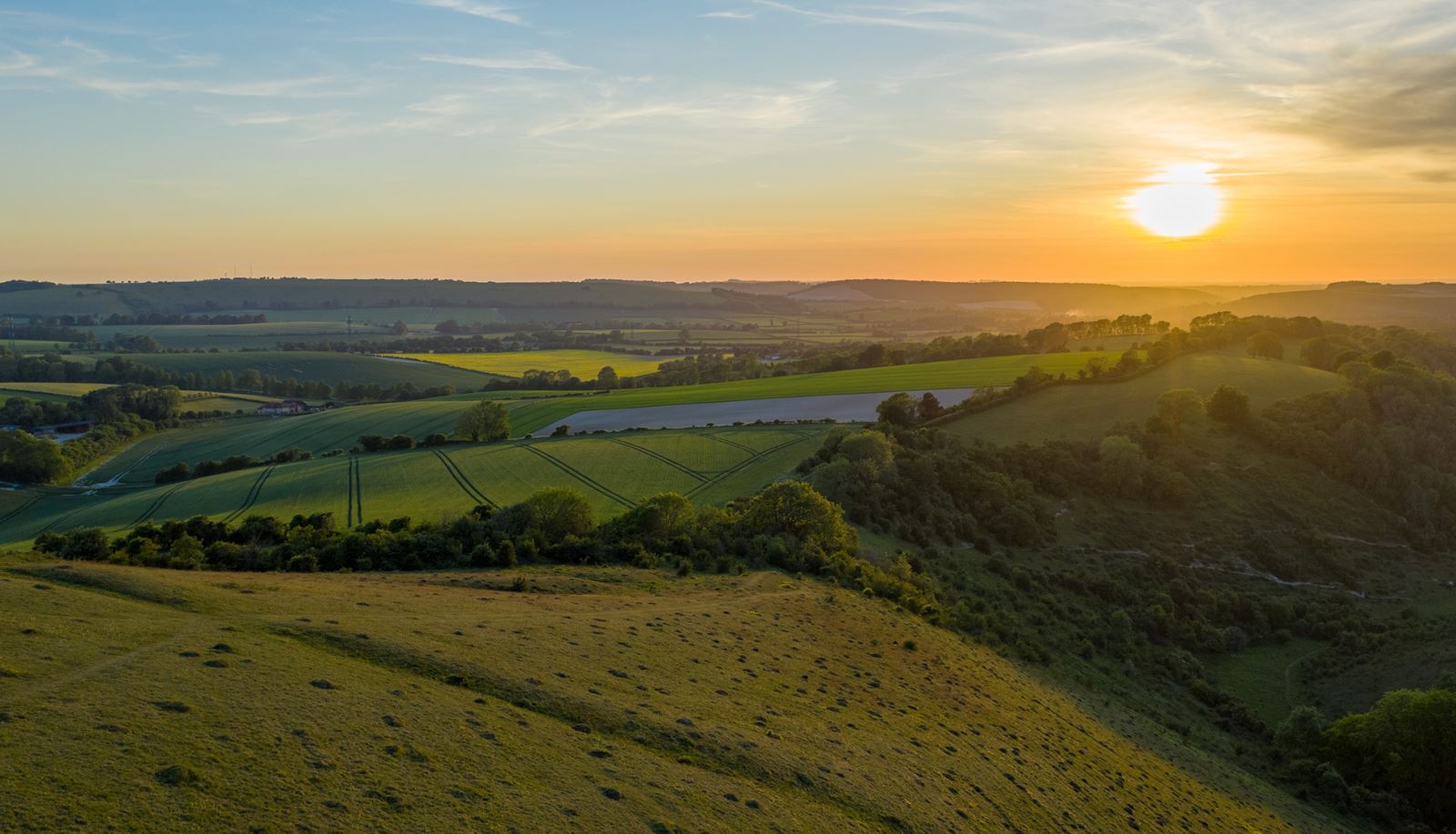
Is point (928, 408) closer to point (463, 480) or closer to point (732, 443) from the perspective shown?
point (732, 443)

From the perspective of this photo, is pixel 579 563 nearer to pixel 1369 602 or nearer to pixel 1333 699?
pixel 1333 699

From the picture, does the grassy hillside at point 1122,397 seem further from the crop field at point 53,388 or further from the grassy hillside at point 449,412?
the crop field at point 53,388

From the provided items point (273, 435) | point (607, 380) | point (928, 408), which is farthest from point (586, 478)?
point (607, 380)

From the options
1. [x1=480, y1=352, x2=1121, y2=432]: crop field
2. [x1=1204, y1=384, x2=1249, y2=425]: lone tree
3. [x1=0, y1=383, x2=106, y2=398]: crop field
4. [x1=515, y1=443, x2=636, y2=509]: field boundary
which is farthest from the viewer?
[x1=0, y1=383, x2=106, y2=398]: crop field

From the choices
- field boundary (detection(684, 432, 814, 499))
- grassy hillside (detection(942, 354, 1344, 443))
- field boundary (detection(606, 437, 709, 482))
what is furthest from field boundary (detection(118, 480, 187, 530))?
grassy hillside (detection(942, 354, 1344, 443))

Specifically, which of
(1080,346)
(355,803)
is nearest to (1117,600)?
(355,803)

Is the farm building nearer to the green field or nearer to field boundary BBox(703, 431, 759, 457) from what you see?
field boundary BBox(703, 431, 759, 457)

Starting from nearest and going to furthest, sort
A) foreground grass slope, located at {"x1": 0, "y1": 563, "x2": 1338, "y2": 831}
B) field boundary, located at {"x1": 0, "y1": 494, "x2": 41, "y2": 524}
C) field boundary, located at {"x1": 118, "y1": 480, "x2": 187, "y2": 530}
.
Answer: foreground grass slope, located at {"x1": 0, "y1": 563, "x2": 1338, "y2": 831} < field boundary, located at {"x1": 118, "y1": 480, "x2": 187, "y2": 530} < field boundary, located at {"x1": 0, "y1": 494, "x2": 41, "y2": 524}
